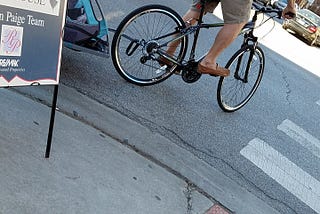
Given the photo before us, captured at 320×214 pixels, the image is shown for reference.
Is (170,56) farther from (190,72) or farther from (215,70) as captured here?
(215,70)

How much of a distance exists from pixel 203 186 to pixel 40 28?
74.3 inches

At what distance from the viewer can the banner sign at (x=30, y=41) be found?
7.51ft

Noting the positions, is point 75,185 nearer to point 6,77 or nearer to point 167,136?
point 6,77

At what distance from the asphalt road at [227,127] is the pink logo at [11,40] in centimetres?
185

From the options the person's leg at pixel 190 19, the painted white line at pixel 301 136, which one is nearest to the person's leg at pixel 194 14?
the person's leg at pixel 190 19

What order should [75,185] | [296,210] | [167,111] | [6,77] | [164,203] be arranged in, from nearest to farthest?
[6,77], [75,185], [164,203], [296,210], [167,111]

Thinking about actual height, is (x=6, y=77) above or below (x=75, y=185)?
above

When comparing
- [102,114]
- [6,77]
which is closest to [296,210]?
[102,114]

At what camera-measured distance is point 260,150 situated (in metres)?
4.54

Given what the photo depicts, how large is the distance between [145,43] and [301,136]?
2.46 m

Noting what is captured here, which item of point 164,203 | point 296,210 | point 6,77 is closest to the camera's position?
point 6,77

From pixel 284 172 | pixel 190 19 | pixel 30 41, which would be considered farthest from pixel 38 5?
pixel 284 172

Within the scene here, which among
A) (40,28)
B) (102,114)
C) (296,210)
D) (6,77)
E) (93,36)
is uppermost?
(40,28)

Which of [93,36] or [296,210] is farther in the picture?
[93,36]
